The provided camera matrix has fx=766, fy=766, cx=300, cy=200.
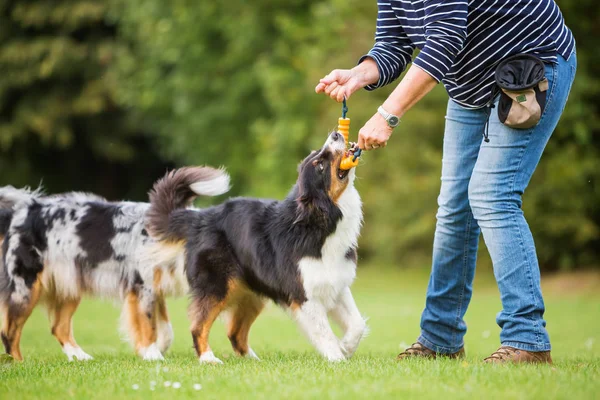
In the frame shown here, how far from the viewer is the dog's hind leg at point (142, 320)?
20.0 ft

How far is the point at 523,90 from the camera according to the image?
4133 millimetres

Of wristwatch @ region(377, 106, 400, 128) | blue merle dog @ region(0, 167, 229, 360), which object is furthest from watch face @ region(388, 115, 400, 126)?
blue merle dog @ region(0, 167, 229, 360)

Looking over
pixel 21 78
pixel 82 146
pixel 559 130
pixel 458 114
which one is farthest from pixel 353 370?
pixel 82 146

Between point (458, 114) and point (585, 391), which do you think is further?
point (458, 114)

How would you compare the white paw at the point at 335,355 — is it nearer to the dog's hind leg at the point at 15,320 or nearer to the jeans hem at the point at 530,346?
the jeans hem at the point at 530,346

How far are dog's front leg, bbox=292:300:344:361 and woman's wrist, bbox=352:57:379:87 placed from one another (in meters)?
1.50

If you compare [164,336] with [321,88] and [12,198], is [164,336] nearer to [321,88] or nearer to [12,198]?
[12,198]

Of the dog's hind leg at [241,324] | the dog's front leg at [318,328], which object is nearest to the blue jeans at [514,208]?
the dog's front leg at [318,328]

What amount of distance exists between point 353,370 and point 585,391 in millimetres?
1229

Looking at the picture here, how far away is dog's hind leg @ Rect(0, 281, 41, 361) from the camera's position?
6.05 meters

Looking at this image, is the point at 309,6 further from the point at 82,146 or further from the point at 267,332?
the point at 267,332

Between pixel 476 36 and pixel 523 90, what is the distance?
1.43ft

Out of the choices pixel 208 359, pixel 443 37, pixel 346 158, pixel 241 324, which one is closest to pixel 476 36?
pixel 443 37

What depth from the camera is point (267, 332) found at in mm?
9578
